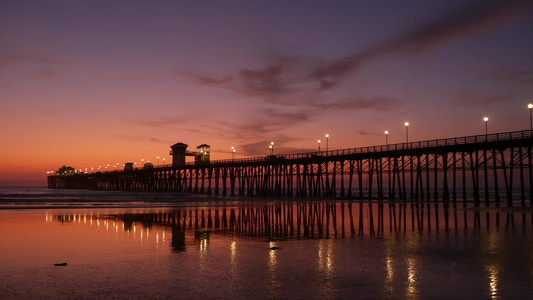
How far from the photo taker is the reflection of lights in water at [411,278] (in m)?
7.79

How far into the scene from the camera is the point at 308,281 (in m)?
8.69

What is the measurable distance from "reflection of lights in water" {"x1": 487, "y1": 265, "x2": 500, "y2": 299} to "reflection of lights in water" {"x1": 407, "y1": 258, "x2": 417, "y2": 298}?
1255 mm

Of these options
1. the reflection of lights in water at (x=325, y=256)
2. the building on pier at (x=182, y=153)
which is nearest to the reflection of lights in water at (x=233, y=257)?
the reflection of lights in water at (x=325, y=256)

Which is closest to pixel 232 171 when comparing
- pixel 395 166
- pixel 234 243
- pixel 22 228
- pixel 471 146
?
pixel 395 166

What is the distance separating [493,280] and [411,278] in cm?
150

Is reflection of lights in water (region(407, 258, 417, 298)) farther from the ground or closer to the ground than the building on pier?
closer to the ground

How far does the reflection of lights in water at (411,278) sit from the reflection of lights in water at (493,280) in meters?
1.25

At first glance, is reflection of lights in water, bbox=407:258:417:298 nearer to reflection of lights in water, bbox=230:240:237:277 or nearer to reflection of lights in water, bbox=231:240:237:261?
reflection of lights in water, bbox=230:240:237:277

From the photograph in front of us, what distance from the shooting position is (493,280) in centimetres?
864

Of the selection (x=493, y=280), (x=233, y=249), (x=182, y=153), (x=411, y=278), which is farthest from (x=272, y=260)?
(x=182, y=153)

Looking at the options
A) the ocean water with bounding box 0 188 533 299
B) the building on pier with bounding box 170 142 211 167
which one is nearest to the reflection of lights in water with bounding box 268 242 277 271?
the ocean water with bounding box 0 188 533 299

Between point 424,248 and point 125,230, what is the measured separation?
11.3 meters

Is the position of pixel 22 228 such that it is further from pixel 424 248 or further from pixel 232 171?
pixel 232 171

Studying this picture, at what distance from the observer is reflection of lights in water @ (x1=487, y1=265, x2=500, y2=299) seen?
24.9ft
